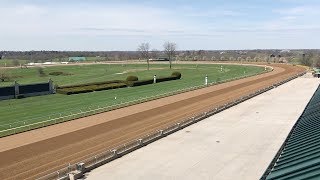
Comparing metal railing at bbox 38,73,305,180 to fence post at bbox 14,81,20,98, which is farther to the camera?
fence post at bbox 14,81,20,98

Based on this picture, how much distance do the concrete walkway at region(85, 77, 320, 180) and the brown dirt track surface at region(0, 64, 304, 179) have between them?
11.4 ft

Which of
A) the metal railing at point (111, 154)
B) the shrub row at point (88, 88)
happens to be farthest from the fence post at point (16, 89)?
the metal railing at point (111, 154)

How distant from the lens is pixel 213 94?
56.8 meters

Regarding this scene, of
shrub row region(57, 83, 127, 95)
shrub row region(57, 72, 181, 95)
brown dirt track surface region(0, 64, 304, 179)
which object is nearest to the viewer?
brown dirt track surface region(0, 64, 304, 179)

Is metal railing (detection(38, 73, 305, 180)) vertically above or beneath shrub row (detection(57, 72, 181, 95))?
beneath

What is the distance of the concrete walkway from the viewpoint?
67.3 feet

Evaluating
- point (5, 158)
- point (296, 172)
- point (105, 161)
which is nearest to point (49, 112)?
point (5, 158)

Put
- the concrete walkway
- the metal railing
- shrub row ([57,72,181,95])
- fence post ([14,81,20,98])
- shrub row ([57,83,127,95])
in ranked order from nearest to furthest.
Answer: the metal railing, the concrete walkway, fence post ([14,81,20,98]), shrub row ([57,83,127,95]), shrub row ([57,72,181,95])

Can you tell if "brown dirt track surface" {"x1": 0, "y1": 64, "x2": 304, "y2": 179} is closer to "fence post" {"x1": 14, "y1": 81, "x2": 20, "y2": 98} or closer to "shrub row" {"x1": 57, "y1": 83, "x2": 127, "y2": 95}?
"shrub row" {"x1": 57, "y1": 83, "x2": 127, "y2": 95}

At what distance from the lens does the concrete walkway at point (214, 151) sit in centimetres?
2052

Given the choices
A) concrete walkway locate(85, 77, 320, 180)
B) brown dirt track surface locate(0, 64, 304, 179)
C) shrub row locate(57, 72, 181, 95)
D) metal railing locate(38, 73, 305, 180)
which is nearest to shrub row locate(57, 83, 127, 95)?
shrub row locate(57, 72, 181, 95)

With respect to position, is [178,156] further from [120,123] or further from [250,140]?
[120,123]

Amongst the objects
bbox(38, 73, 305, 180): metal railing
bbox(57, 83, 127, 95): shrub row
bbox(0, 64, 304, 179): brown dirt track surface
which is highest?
Answer: bbox(57, 83, 127, 95): shrub row

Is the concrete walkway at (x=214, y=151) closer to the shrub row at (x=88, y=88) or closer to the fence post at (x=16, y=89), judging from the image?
the shrub row at (x=88, y=88)
